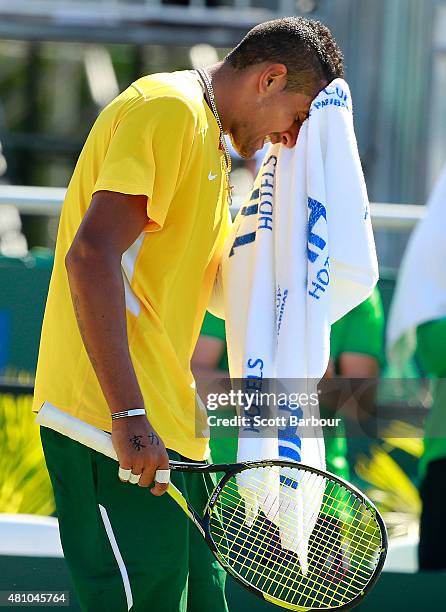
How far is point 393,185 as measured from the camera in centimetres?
796

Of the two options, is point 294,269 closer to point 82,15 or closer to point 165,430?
point 165,430

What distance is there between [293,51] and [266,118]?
0.18 metres

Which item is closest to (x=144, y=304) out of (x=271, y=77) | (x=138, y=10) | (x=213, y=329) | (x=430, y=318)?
(x=271, y=77)

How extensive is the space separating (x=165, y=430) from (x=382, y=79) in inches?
222

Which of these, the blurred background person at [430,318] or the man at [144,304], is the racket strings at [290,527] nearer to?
the man at [144,304]

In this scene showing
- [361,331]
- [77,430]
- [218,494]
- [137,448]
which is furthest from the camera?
[361,331]

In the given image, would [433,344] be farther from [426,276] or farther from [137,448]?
[137,448]

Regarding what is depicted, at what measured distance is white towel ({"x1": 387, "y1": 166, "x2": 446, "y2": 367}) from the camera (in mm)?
3836

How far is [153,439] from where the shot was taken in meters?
2.66

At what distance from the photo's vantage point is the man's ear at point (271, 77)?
9.77ft

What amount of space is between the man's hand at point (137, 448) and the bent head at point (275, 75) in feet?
2.64

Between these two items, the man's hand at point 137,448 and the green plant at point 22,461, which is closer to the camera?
the man's hand at point 137,448

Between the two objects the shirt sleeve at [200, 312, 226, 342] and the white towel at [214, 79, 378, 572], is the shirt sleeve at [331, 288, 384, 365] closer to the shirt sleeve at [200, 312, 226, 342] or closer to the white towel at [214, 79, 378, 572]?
the shirt sleeve at [200, 312, 226, 342]

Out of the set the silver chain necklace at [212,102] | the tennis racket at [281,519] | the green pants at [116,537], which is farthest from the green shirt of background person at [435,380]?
the green pants at [116,537]
